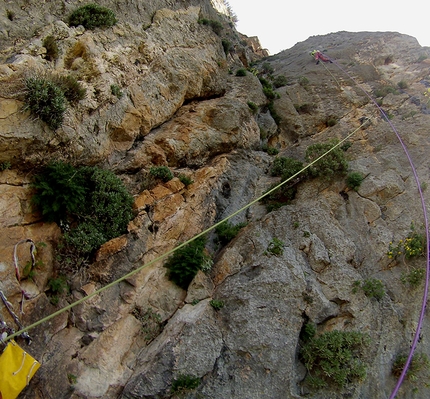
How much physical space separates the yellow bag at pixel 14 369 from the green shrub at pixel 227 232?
5999mm

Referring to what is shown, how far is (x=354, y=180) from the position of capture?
11016mm

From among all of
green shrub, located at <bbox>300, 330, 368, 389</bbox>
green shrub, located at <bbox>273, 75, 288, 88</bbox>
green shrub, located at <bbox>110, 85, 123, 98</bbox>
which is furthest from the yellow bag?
green shrub, located at <bbox>273, 75, 288, 88</bbox>

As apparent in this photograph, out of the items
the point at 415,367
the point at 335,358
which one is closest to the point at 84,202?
the point at 335,358

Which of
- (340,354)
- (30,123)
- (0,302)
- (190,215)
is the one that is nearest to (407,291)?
(340,354)

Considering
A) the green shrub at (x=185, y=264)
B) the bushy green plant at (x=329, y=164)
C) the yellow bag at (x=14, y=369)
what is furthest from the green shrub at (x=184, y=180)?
the yellow bag at (x=14, y=369)

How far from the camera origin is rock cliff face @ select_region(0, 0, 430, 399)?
279 inches

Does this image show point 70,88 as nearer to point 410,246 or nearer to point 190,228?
point 190,228

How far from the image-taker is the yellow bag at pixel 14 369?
19.5 feet

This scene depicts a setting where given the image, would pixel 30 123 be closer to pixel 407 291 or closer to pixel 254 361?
pixel 254 361

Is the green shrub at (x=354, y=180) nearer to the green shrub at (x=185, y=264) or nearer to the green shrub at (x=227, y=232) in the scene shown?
the green shrub at (x=227, y=232)

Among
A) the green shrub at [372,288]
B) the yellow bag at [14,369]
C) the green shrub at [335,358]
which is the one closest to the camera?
the yellow bag at [14,369]

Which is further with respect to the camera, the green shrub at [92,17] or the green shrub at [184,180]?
the green shrub at [184,180]

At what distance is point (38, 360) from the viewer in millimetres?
6754

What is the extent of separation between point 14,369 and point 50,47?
8957 mm
